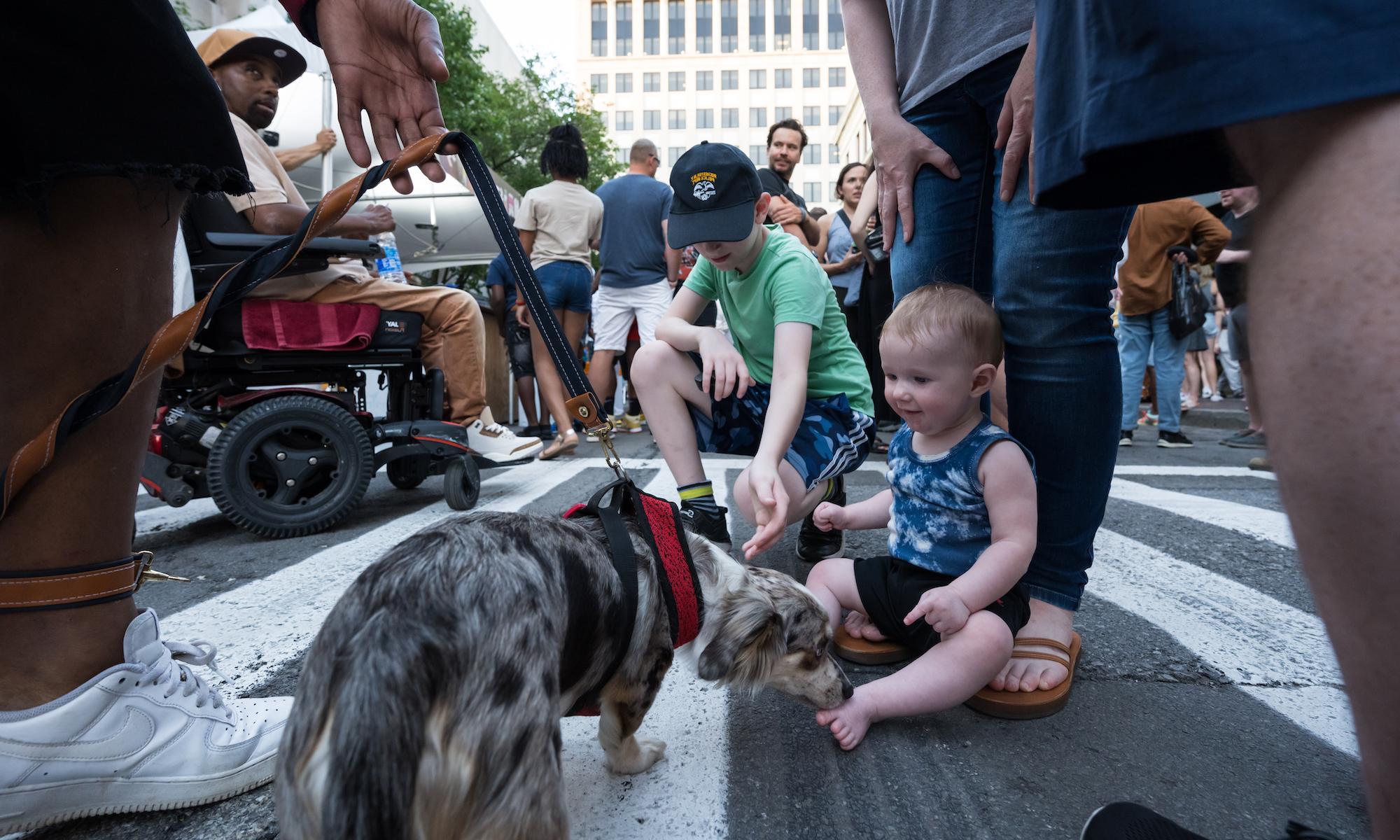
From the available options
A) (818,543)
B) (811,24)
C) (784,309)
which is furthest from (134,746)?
(811,24)

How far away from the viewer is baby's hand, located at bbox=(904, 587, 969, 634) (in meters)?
1.68

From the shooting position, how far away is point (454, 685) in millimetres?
1032

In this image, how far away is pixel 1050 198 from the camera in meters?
1.06

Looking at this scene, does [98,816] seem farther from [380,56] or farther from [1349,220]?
[1349,220]

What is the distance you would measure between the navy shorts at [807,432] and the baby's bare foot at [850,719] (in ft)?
3.74

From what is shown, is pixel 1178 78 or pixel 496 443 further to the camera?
pixel 496 443

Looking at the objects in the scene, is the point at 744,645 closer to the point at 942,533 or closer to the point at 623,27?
the point at 942,533

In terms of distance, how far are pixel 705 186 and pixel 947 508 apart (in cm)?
159

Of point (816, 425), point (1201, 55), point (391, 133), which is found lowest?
point (816, 425)

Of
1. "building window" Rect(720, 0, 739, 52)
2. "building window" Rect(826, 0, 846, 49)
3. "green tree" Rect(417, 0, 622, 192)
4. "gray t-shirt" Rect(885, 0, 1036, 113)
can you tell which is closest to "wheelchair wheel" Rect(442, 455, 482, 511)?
"gray t-shirt" Rect(885, 0, 1036, 113)

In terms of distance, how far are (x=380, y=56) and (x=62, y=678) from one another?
1619 mm

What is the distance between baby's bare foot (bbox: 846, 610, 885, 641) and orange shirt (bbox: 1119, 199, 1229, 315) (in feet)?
22.1

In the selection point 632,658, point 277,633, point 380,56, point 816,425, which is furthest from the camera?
point 816,425

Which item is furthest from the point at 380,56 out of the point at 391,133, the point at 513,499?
the point at 513,499
